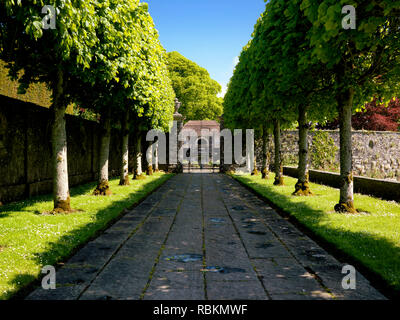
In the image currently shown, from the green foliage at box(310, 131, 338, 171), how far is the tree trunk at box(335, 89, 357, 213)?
17.4 m

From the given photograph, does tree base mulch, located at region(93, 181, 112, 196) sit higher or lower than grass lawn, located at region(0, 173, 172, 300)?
higher

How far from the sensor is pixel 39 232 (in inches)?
245

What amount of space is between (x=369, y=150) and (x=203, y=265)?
2570 cm

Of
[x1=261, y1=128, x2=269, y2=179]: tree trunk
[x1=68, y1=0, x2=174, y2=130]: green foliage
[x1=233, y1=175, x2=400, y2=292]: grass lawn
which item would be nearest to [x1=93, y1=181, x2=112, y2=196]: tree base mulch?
[x1=68, y1=0, x2=174, y2=130]: green foliage

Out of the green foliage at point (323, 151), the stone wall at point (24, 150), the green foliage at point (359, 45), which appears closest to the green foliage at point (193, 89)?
the green foliage at point (323, 151)

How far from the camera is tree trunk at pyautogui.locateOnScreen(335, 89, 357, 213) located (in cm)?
846

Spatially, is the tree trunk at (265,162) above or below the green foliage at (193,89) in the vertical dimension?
below

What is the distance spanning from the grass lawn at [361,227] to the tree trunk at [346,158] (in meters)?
0.38

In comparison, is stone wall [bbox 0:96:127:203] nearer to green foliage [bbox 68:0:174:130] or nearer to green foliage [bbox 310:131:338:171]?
green foliage [bbox 68:0:174:130]

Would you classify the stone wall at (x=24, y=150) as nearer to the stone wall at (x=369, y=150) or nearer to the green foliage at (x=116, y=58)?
the green foliage at (x=116, y=58)

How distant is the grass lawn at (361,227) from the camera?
474cm

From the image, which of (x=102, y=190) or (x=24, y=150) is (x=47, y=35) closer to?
(x=24, y=150)
